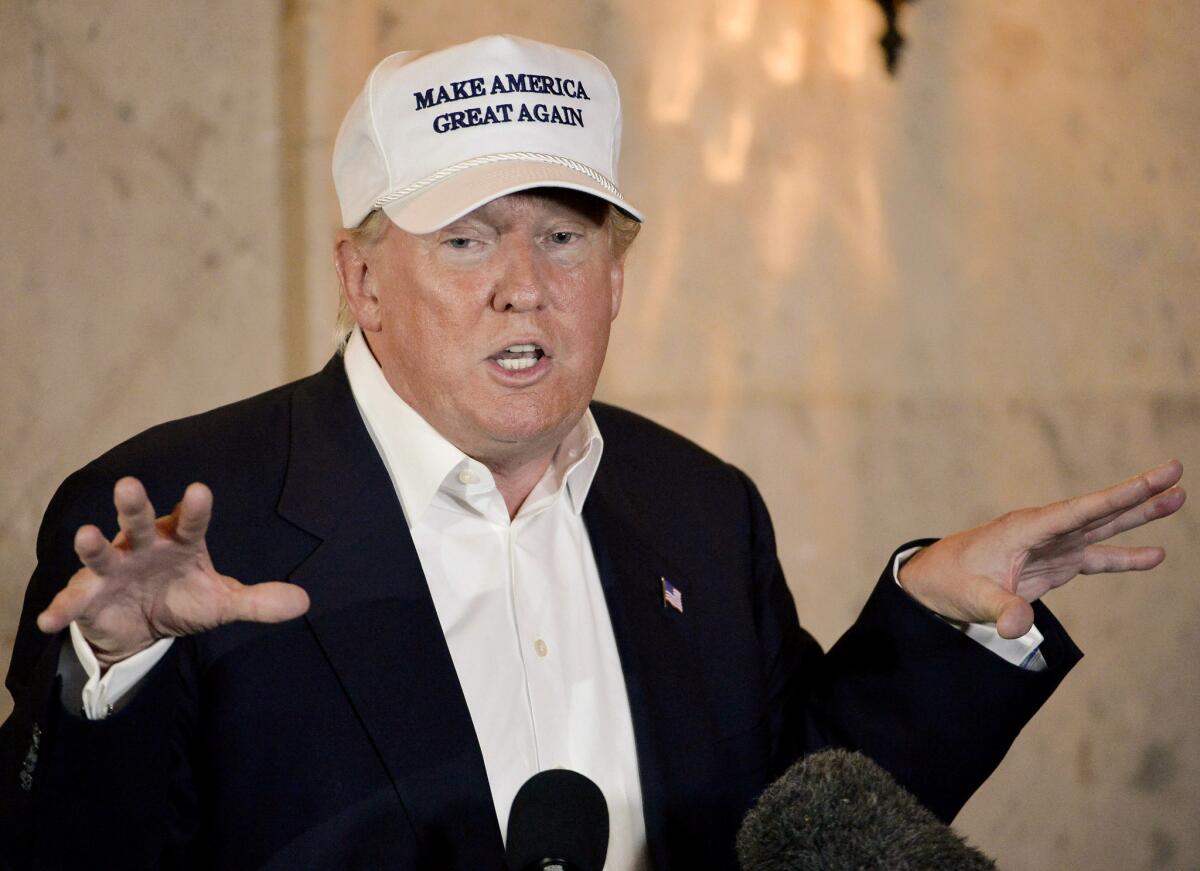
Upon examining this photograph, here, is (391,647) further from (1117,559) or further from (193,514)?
(1117,559)

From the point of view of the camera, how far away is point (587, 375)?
1.73 meters

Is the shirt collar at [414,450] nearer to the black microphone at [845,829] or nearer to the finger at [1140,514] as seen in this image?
the finger at [1140,514]

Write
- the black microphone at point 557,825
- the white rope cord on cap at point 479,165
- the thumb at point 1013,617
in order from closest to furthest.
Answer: the black microphone at point 557,825 → the thumb at point 1013,617 → the white rope cord on cap at point 479,165

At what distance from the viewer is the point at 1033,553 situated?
5.28ft

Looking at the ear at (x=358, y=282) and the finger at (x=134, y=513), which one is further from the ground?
the ear at (x=358, y=282)

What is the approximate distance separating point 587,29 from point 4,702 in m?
1.69

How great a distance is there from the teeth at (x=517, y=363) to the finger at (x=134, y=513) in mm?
596

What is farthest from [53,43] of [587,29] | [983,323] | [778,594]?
[983,323]

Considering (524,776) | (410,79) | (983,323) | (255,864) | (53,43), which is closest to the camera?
(255,864)

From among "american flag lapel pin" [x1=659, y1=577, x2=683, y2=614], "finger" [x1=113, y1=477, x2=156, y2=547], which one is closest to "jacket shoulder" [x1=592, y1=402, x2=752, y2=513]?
"american flag lapel pin" [x1=659, y1=577, x2=683, y2=614]

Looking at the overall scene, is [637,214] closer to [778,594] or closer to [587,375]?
[587,375]

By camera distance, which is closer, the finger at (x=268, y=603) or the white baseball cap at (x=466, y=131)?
the finger at (x=268, y=603)

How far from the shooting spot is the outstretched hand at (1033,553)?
1.51 m

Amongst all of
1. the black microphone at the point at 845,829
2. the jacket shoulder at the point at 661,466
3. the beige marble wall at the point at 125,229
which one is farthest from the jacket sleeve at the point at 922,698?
the beige marble wall at the point at 125,229
